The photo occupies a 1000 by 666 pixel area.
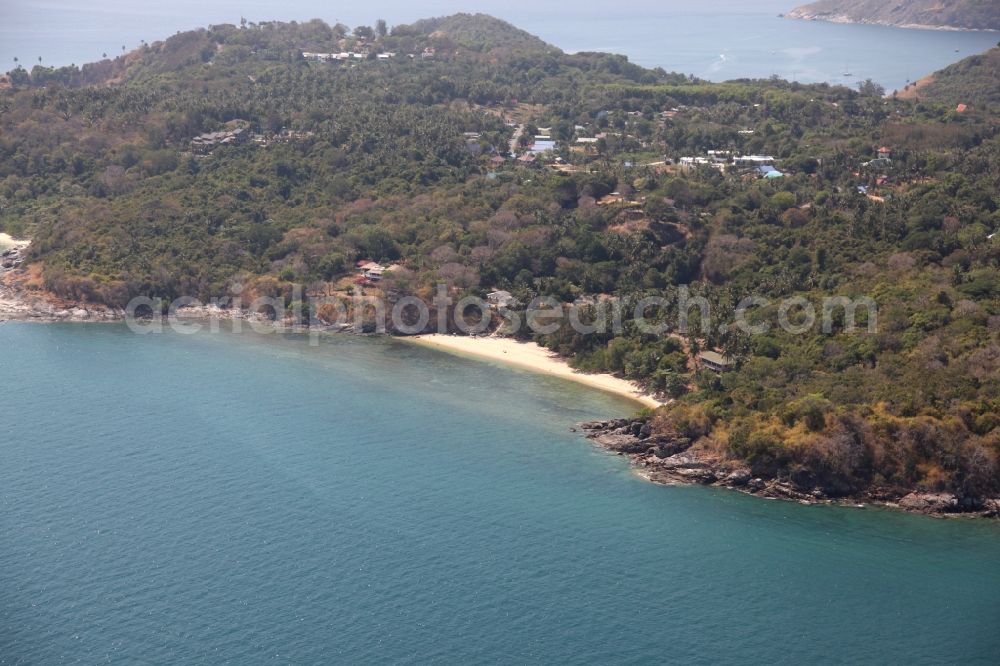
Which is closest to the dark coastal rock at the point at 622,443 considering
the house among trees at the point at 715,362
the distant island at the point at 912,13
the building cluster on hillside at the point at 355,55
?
the house among trees at the point at 715,362

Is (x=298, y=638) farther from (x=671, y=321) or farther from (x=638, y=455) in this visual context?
(x=671, y=321)

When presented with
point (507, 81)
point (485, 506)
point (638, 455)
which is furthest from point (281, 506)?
point (507, 81)

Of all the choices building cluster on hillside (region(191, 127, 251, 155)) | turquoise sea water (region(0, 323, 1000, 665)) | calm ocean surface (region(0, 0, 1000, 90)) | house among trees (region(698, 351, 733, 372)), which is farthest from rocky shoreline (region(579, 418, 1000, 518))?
calm ocean surface (region(0, 0, 1000, 90))

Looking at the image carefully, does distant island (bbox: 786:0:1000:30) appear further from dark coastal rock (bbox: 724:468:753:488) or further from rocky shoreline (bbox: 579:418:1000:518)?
dark coastal rock (bbox: 724:468:753:488)

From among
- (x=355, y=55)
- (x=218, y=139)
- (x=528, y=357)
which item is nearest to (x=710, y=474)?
(x=528, y=357)

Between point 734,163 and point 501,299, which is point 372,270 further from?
point 734,163
